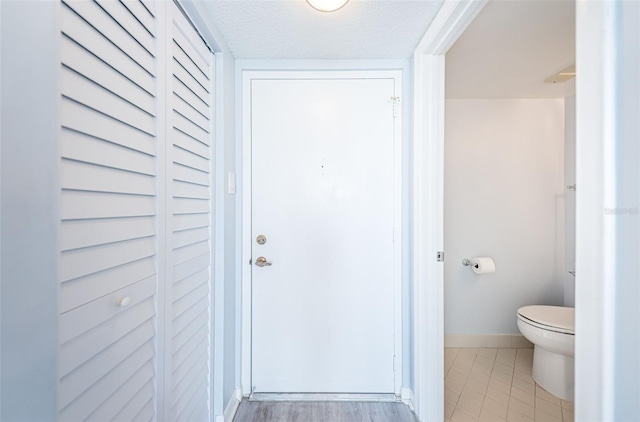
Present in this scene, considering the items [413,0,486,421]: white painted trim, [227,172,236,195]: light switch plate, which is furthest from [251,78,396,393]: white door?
[413,0,486,421]: white painted trim

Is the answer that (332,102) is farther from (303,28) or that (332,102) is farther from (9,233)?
(9,233)

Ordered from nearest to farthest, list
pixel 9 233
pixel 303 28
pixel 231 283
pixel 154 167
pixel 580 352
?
pixel 9 233, pixel 580 352, pixel 154 167, pixel 303 28, pixel 231 283

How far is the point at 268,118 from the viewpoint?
5.54ft

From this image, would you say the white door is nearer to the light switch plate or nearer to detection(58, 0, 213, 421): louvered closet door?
the light switch plate

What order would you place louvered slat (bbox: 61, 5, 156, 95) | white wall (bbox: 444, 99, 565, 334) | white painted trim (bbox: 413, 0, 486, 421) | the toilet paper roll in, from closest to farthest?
louvered slat (bbox: 61, 5, 156, 95)
white painted trim (bbox: 413, 0, 486, 421)
the toilet paper roll
white wall (bbox: 444, 99, 565, 334)

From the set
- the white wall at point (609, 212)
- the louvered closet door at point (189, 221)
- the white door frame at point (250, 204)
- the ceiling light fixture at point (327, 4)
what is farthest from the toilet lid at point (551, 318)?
the ceiling light fixture at point (327, 4)

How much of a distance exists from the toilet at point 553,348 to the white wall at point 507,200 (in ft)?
1.48

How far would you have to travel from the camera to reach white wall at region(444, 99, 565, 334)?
91.9 inches

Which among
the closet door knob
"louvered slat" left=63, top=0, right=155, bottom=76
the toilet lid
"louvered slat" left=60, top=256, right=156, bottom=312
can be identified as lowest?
the toilet lid

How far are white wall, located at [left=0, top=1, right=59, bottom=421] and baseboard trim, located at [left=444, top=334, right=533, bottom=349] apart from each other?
2.59 m

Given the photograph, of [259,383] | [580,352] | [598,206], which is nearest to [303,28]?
[598,206]

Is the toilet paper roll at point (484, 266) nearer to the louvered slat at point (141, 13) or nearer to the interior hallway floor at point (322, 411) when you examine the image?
the interior hallway floor at point (322, 411)

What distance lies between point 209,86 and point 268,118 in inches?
15.8

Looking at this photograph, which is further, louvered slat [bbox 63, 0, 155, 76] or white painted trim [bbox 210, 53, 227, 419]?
white painted trim [bbox 210, 53, 227, 419]
